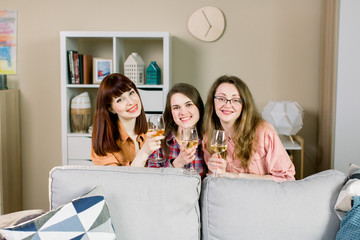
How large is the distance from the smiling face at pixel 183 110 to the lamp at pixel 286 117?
140 centimetres

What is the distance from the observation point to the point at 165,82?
10.7 ft

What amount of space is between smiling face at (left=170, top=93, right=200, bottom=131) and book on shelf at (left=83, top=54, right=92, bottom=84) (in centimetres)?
161

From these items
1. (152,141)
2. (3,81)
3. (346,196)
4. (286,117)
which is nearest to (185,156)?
(152,141)

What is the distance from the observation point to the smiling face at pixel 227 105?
1.89m

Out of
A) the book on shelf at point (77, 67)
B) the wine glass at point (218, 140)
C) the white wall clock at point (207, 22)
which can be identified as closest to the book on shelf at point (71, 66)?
the book on shelf at point (77, 67)

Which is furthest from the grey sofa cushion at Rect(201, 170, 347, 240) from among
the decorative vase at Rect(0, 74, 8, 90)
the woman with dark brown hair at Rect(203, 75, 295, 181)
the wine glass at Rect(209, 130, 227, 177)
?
the decorative vase at Rect(0, 74, 8, 90)

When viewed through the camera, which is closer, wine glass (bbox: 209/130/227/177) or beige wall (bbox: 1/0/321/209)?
wine glass (bbox: 209/130/227/177)

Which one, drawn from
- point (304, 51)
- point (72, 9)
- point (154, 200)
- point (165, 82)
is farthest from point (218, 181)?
point (72, 9)

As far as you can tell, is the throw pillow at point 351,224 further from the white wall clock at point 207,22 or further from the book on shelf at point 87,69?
the book on shelf at point 87,69

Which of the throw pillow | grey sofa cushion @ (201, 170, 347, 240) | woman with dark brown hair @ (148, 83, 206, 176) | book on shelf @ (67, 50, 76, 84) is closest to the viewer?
the throw pillow

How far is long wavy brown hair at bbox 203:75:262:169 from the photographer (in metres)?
1.91

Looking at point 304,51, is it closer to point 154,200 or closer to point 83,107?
point 83,107

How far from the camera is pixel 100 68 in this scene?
3.41 meters

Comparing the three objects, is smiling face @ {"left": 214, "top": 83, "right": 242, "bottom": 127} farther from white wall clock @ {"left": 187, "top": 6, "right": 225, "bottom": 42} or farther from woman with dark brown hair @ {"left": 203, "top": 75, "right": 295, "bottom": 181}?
white wall clock @ {"left": 187, "top": 6, "right": 225, "bottom": 42}
